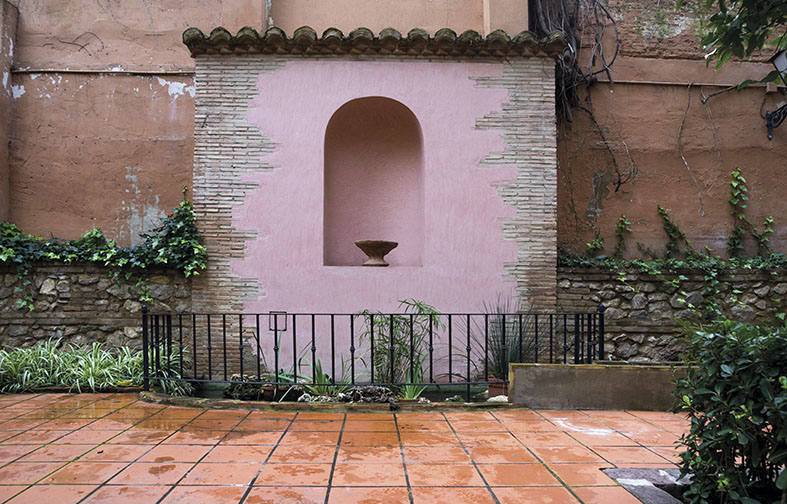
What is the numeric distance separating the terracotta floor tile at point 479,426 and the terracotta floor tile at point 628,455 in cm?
72

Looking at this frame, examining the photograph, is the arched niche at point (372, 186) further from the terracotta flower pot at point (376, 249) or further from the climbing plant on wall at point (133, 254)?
the climbing plant on wall at point (133, 254)

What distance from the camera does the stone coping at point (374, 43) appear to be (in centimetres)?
581

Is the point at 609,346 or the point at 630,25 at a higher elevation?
the point at 630,25

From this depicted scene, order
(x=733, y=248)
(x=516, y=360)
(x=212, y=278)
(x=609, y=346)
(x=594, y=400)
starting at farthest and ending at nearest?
1. (x=733, y=248)
2. (x=609, y=346)
3. (x=212, y=278)
4. (x=516, y=360)
5. (x=594, y=400)

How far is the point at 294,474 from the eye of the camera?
8.85ft

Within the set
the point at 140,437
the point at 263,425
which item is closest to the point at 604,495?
the point at 263,425

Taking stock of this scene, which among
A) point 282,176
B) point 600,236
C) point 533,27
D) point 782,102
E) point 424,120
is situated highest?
point 533,27

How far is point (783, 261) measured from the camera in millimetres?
6492

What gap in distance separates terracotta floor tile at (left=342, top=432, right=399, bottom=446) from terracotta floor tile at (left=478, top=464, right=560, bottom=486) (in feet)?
2.28

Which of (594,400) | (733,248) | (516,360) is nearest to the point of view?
(594,400)

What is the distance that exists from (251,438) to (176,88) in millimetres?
6093

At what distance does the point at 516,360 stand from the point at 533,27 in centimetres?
533

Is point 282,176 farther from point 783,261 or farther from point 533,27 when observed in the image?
point 783,261

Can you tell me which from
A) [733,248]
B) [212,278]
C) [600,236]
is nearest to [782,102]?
[733,248]
